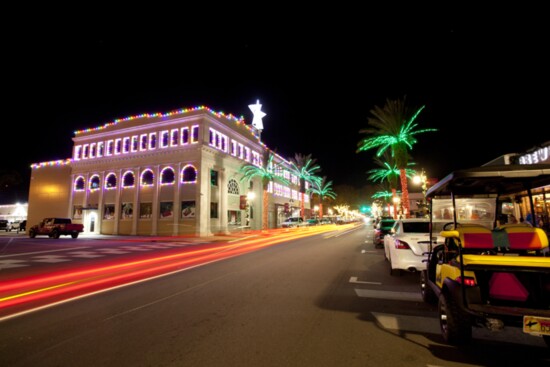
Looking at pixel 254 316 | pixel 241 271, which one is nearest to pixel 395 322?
pixel 254 316

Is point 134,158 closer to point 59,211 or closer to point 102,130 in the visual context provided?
point 102,130

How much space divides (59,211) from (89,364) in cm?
4689

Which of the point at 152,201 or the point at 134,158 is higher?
the point at 134,158

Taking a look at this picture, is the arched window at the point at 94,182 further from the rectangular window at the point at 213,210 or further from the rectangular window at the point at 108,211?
the rectangular window at the point at 213,210

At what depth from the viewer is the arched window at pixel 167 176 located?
3489 centimetres

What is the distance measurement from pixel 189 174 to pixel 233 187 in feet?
24.0

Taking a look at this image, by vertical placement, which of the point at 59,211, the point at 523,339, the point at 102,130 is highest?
the point at 102,130

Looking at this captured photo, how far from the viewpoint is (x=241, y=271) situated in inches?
386

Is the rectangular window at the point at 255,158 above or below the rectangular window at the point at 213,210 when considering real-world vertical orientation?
above

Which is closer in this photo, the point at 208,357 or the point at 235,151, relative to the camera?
the point at 208,357

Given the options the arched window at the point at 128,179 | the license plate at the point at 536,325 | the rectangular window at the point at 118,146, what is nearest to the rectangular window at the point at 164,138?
the arched window at the point at 128,179

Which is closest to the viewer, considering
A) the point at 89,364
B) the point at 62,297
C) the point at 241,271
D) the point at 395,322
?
the point at 89,364

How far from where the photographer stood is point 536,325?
332 centimetres

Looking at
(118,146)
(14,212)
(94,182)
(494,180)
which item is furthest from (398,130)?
(14,212)
